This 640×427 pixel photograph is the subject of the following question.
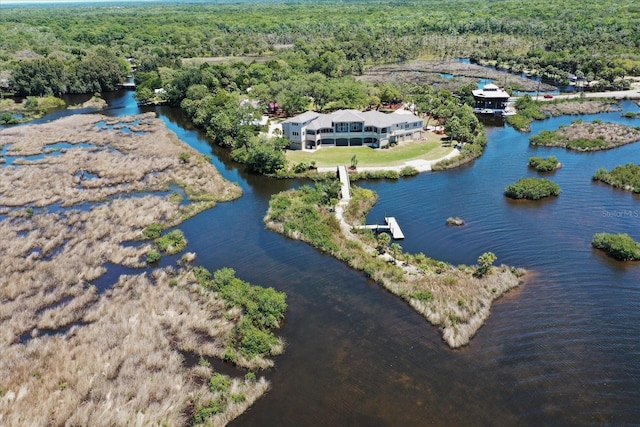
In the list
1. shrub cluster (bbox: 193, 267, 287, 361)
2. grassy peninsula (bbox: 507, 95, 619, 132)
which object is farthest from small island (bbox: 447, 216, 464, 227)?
grassy peninsula (bbox: 507, 95, 619, 132)

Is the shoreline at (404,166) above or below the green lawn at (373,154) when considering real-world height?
below

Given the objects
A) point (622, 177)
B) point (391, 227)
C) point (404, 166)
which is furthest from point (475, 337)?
point (622, 177)

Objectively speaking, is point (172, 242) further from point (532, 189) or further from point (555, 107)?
point (555, 107)

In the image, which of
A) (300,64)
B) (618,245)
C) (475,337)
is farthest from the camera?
(300,64)

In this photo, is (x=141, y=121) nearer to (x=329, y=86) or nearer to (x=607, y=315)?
(x=329, y=86)

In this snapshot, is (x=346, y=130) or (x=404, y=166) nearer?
(x=404, y=166)

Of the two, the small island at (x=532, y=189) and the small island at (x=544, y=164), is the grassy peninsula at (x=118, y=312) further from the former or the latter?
the small island at (x=544, y=164)

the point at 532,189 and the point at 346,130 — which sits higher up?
the point at 346,130

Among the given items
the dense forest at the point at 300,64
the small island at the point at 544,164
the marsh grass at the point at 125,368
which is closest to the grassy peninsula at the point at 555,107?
the dense forest at the point at 300,64

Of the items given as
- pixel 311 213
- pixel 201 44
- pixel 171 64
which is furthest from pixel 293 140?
pixel 201 44
